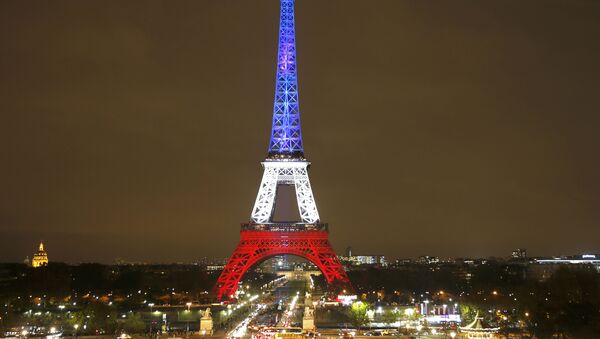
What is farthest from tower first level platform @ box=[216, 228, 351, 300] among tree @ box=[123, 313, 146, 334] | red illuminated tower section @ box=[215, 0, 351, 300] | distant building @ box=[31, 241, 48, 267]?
distant building @ box=[31, 241, 48, 267]

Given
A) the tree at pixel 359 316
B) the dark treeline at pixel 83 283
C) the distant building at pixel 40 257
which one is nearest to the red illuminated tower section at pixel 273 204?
the tree at pixel 359 316

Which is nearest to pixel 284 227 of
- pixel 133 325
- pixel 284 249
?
pixel 284 249

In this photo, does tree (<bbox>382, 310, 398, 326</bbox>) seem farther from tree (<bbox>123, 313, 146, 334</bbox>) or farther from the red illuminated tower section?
tree (<bbox>123, 313, 146, 334</bbox>)

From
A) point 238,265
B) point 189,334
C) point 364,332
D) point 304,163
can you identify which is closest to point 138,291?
point 238,265

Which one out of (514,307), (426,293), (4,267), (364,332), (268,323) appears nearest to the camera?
(364,332)

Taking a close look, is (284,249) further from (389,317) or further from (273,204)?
(389,317)

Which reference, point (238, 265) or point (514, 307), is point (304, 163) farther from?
point (514, 307)
